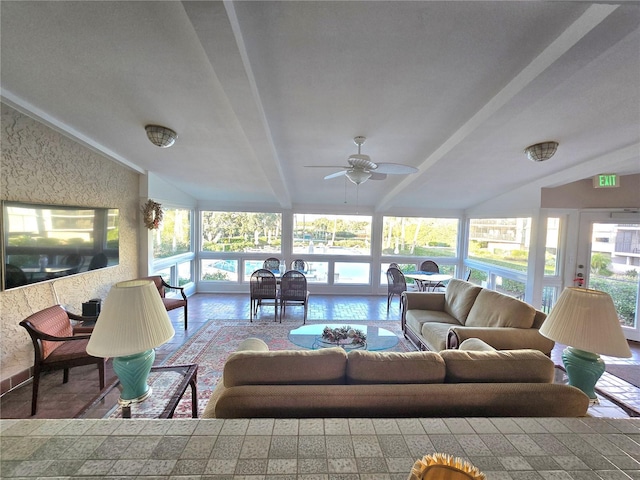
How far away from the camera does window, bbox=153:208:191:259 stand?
4.95 m

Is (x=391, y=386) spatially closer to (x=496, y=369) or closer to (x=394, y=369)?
(x=394, y=369)

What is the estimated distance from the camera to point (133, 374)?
1.35 meters

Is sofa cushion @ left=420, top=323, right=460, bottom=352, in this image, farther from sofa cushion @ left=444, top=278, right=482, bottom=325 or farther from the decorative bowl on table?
the decorative bowl on table

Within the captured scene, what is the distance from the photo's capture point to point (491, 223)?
570 cm

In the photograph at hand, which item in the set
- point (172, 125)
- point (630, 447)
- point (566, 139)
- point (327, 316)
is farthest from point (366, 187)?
point (630, 447)

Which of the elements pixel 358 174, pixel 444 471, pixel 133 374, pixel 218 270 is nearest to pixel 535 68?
A: pixel 358 174

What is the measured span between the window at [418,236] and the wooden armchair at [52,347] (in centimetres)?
567

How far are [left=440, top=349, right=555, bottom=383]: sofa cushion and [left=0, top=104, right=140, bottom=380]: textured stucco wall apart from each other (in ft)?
12.7

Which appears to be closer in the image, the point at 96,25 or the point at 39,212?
the point at 96,25

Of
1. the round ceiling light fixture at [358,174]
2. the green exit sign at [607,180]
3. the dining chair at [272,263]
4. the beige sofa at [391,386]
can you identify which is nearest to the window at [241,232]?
the dining chair at [272,263]

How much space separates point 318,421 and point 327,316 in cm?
373

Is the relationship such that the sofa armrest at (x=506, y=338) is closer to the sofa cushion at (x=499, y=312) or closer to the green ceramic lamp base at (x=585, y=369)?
the sofa cushion at (x=499, y=312)

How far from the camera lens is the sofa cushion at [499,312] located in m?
2.71

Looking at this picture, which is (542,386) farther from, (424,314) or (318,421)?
(424,314)
